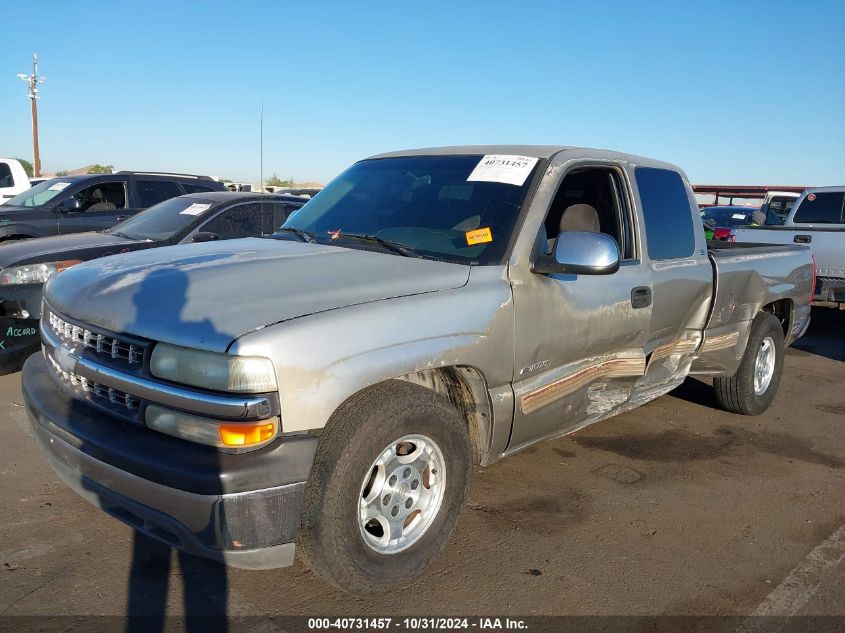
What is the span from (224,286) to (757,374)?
14.6 ft

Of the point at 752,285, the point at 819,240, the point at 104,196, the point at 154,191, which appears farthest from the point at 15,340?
the point at 819,240

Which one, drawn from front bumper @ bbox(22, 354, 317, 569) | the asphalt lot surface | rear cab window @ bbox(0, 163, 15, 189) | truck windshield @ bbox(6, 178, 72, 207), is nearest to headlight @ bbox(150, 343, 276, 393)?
front bumper @ bbox(22, 354, 317, 569)

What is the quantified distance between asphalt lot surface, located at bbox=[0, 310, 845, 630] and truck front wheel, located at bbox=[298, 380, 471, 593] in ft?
0.65

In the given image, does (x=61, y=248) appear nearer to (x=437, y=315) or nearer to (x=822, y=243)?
(x=437, y=315)

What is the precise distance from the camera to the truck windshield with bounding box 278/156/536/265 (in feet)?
11.0

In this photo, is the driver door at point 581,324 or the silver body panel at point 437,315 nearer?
the silver body panel at point 437,315

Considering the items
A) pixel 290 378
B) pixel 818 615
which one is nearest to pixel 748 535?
pixel 818 615

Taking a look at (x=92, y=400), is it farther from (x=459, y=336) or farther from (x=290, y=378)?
(x=459, y=336)

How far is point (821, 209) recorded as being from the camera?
10344mm

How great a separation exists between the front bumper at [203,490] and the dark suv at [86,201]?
717cm

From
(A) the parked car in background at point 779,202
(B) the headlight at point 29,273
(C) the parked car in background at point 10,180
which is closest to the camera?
(B) the headlight at point 29,273

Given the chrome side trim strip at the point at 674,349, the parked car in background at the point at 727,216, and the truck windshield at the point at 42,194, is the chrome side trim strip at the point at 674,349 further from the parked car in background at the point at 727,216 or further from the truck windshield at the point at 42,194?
the parked car in background at the point at 727,216

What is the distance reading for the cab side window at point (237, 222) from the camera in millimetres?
6727

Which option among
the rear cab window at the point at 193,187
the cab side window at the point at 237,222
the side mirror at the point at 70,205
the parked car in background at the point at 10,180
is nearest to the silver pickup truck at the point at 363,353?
the cab side window at the point at 237,222
